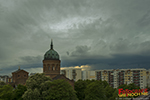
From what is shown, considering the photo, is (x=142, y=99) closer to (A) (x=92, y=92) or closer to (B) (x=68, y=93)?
(A) (x=92, y=92)

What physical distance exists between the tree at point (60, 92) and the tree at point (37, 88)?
6.24 feet

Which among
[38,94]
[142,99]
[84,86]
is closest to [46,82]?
[38,94]

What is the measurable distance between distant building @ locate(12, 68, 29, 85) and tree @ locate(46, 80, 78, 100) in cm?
5523

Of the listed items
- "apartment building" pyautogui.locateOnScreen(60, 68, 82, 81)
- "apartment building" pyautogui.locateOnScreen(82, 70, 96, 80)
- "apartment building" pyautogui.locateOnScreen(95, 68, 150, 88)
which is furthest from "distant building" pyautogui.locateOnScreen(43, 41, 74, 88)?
"apartment building" pyautogui.locateOnScreen(82, 70, 96, 80)

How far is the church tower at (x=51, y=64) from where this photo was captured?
71938mm

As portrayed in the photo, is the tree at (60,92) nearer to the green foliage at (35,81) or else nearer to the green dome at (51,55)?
the green foliage at (35,81)

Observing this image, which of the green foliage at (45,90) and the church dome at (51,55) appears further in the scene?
the church dome at (51,55)

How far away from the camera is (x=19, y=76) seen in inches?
3935

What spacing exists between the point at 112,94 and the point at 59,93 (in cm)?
3399

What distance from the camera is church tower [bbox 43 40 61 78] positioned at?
71938 mm

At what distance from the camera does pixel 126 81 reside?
119 metres

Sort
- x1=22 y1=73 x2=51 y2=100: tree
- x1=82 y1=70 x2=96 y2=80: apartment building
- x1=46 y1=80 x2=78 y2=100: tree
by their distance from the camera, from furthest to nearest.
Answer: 1. x1=82 y1=70 x2=96 y2=80: apartment building
2. x1=46 y1=80 x2=78 y2=100: tree
3. x1=22 y1=73 x2=51 y2=100: tree

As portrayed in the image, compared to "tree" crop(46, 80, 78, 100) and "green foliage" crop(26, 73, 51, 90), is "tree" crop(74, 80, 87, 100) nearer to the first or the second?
"tree" crop(46, 80, 78, 100)

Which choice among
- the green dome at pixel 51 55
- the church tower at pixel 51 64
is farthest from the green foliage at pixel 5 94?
the green dome at pixel 51 55
